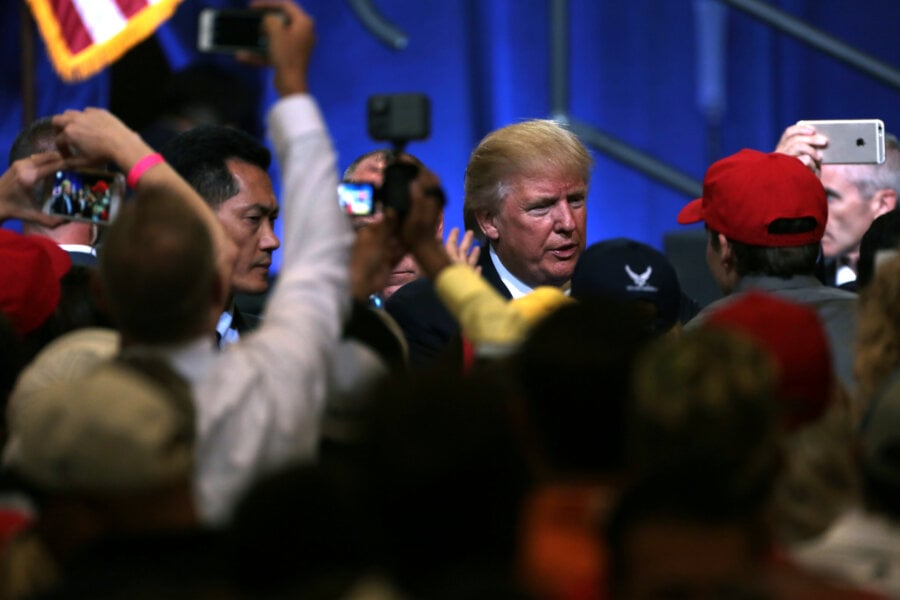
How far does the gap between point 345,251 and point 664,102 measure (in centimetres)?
409

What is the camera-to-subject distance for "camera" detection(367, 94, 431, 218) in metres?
2.19

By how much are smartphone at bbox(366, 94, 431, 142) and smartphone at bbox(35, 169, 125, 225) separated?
814 millimetres

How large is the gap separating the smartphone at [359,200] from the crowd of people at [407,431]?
0.57ft

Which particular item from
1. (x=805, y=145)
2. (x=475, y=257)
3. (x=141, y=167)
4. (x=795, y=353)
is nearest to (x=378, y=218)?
(x=475, y=257)

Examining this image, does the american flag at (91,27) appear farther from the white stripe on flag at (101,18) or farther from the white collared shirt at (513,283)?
the white collared shirt at (513,283)

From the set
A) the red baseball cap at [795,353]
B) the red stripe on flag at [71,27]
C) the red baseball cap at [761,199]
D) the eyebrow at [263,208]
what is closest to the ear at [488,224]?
the eyebrow at [263,208]

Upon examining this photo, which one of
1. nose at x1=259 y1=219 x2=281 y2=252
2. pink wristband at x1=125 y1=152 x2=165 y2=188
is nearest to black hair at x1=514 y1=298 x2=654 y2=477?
pink wristband at x1=125 y1=152 x2=165 y2=188

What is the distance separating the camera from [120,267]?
6.06ft

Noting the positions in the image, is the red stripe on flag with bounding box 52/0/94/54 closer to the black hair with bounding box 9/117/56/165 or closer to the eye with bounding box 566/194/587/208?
the black hair with bounding box 9/117/56/165

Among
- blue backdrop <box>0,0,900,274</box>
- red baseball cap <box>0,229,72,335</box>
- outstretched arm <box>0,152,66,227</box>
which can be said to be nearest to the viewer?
red baseball cap <box>0,229,72,335</box>

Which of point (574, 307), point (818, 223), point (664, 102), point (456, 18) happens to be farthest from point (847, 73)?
point (574, 307)

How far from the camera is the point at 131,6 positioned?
19.1 feet

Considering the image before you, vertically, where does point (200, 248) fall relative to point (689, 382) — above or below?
above

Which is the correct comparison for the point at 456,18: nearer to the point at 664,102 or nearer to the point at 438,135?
the point at 438,135
